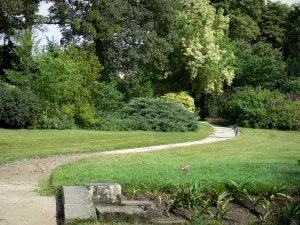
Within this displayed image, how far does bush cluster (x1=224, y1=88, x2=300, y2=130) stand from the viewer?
27531 mm

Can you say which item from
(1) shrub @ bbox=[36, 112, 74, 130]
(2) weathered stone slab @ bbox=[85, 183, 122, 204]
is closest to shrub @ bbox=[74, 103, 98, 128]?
(1) shrub @ bbox=[36, 112, 74, 130]

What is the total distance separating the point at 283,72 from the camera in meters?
37.1

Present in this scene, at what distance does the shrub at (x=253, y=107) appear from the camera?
92.9ft

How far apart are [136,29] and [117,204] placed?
72.4ft

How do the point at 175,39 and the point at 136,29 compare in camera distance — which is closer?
the point at 136,29

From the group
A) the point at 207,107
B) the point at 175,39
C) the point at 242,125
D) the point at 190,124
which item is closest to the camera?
the point at 190,124

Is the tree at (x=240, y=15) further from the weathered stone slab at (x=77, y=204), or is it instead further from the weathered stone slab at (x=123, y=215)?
the weathered stone slab at (x=123, y=215)

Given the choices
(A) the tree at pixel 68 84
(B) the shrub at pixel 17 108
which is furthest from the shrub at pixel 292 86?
(B) the shrub at pixel 17 108

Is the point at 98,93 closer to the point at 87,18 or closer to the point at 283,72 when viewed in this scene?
the point at 87,18

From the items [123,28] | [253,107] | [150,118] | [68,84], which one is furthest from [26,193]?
[253,107]

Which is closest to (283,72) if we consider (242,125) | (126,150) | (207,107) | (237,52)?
(237,52)

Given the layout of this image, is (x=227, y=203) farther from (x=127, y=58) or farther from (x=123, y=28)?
(x=123, y=28)

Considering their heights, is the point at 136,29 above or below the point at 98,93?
above

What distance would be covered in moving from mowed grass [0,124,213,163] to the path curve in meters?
0.95
